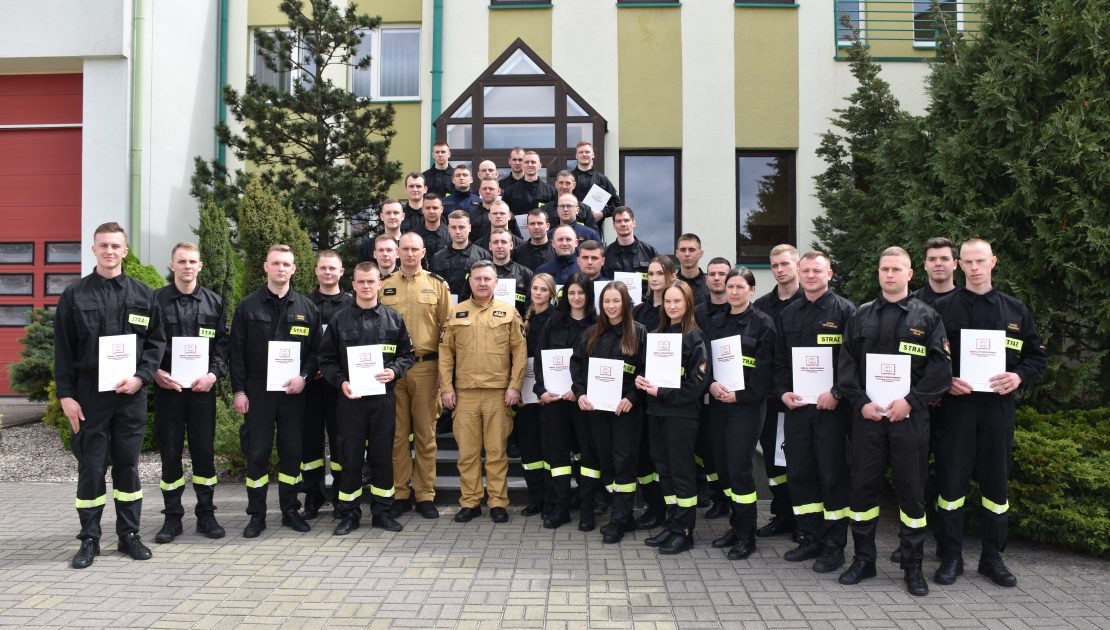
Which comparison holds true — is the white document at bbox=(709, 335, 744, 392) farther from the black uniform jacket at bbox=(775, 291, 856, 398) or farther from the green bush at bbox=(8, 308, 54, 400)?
the green bush at bbox=(8, 308, 54, 400)

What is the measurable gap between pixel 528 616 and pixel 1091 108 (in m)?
6.02

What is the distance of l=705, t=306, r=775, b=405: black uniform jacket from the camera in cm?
580

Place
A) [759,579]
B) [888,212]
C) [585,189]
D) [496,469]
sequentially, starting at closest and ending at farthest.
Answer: [759,579] → [496,469] → [888,212] → [585,189]

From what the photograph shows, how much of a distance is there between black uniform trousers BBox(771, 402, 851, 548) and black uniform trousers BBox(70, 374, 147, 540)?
485 centimetres

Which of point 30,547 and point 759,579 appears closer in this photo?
point 759,579

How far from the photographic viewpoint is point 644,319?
268 inches

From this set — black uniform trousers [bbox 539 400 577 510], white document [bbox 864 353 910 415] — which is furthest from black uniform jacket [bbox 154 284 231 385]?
white document [bbox 864 353 910 415]

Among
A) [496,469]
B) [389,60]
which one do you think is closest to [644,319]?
[496,469]

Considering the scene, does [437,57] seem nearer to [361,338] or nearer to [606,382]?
[361,338]

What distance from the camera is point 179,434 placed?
20.2 feet

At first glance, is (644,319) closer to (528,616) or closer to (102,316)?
(528,616)

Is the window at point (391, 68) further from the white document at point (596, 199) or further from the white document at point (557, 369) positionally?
the white document at point (557, 369)

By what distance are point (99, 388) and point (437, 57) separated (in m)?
10.3

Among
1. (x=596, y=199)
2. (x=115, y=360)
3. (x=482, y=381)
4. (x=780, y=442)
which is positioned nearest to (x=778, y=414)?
(x=780, y=442)
